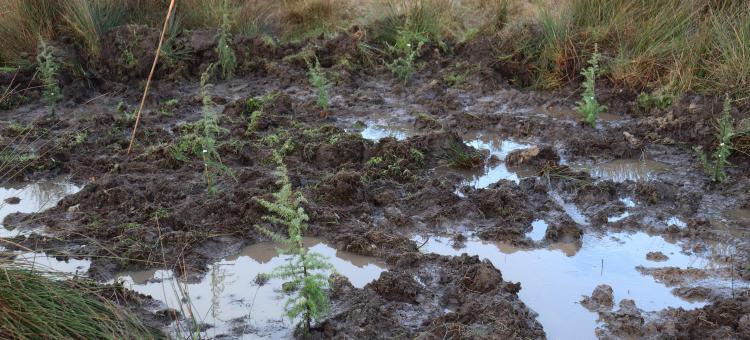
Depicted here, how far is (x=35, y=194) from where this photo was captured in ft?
19.2

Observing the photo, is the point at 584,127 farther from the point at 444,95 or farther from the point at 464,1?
the point at 464,1

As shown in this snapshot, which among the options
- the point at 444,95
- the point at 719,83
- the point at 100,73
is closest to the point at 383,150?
the point at 444,95

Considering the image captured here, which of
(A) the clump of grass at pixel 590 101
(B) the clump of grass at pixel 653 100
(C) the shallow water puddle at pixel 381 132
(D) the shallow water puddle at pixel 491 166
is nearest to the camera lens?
(D) the shallow water puddle at pixel 491 166

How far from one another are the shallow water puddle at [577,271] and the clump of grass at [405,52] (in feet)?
10.3

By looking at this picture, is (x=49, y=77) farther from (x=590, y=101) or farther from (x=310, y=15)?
(x=590, y=101)

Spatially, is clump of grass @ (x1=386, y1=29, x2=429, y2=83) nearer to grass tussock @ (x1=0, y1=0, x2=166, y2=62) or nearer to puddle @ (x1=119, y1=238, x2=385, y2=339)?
grass tussock @ (x1=0, y1=0, x2=166, y2=62)

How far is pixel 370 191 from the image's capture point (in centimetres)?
561

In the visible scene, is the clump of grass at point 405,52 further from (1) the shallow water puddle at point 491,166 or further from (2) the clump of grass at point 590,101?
(2) the clump of grass at point 590,101

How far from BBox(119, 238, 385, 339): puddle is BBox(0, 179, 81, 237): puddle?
4.27 feet

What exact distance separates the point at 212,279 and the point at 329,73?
12.3 ft

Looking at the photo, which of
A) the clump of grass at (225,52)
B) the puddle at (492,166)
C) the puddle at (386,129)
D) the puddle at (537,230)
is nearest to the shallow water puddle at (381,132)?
the puddle at (386,129)

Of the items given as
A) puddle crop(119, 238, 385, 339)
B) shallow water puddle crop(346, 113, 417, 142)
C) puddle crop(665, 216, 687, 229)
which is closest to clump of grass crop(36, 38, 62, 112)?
shallow water puddle crop(346, 113, 417, 142)

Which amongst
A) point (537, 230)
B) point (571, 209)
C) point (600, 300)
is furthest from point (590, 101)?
point (600, 300)

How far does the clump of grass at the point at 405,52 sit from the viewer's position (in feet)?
26.0
